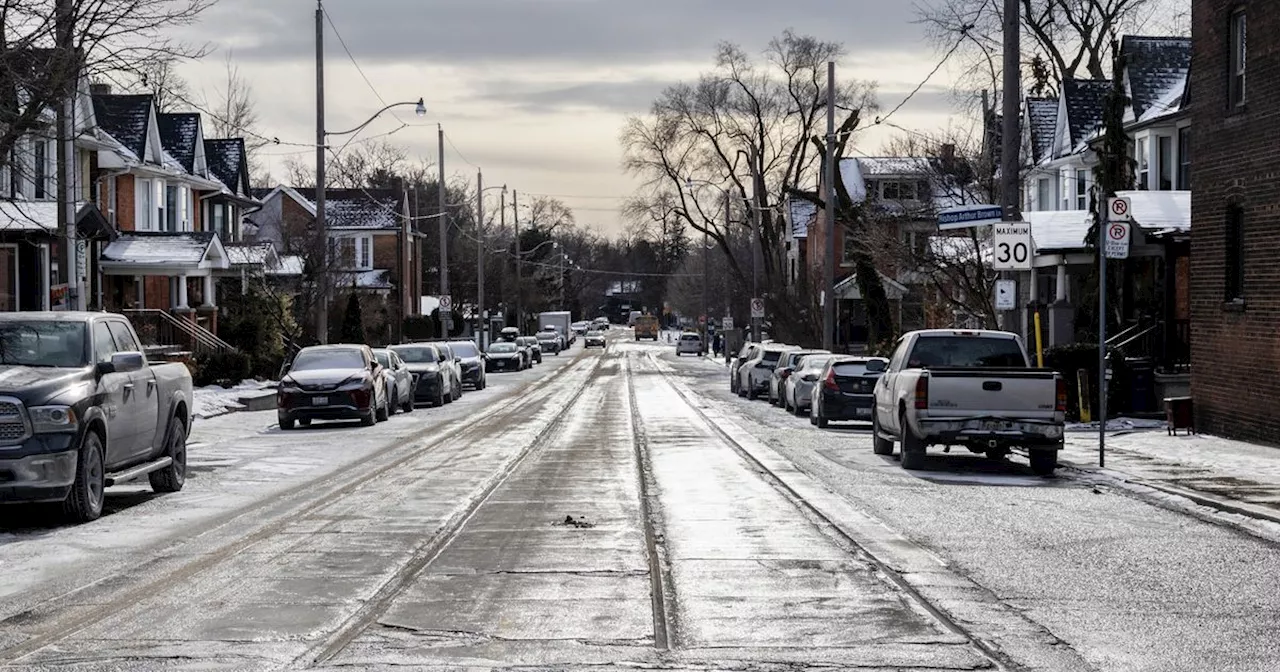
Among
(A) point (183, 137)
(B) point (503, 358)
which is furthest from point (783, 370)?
(B) point (503, 358)

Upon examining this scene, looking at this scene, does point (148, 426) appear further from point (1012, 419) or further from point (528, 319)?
point (528, 319)

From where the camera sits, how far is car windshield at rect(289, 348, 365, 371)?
3091 centimetres

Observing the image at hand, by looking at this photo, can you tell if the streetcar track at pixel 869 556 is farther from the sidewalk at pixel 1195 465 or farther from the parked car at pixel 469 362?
the parked car at pixel 469 362

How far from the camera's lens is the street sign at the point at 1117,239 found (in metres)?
20.0

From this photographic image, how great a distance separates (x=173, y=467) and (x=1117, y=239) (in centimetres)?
1182

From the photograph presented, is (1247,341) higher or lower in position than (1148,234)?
lower

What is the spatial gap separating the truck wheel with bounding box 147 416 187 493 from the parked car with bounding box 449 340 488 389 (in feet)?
105

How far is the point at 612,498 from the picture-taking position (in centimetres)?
1655

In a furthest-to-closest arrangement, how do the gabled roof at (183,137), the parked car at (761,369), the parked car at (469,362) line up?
1. the gabled roof at (183,137)
2. the parked car at (469,362)
3. the parked car at (761,369)

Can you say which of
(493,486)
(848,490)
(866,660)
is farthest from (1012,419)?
(866,660)

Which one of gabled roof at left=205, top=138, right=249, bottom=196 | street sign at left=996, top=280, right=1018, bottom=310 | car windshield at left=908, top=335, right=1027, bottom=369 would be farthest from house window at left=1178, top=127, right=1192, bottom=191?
gabled roof at left=205, top=138, right=249, bottom=196

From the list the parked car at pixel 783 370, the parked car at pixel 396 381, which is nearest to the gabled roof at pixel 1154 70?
the parked car at pixel 783 370

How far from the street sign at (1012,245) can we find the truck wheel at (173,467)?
38.6 ft

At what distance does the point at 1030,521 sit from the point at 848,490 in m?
3.07
